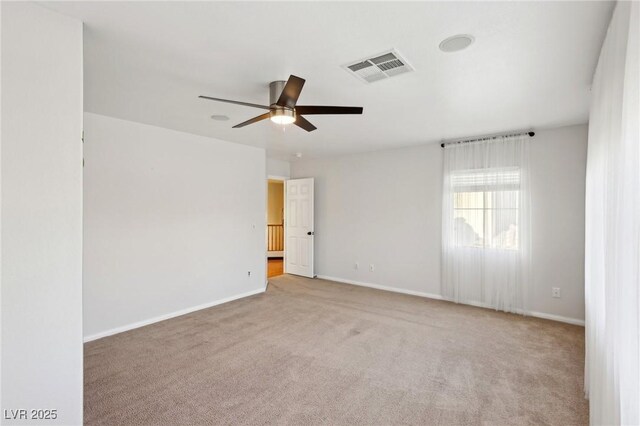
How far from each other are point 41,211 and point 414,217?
4.81 m

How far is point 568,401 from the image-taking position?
238 centimetres

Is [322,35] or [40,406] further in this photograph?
[322,35]

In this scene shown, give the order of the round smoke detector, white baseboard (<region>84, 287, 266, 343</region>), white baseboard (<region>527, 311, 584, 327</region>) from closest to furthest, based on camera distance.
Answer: the round smoke detector
white baseboard (<region>84, 287, 266, 343</region>)
white baseboard (<region>527, 311, 584, 327</region>)

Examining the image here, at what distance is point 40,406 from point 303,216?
17.2 ft

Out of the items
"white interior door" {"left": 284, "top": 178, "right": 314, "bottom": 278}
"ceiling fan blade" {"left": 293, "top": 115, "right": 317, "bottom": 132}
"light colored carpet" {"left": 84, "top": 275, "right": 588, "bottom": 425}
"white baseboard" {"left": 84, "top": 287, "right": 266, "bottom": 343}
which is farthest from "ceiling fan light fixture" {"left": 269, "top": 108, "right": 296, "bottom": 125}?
"white interior door" {"left": 284, "top": 178, "right": 314, "bottom": 278}

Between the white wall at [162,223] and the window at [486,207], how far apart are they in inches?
134

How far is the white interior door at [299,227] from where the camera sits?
6582 millimetres

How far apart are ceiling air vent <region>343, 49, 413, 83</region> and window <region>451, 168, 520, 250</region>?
2.83 m

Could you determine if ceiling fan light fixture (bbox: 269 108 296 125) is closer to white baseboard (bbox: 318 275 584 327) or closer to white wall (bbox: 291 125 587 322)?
white wall (bbox: 291 125 587 322)

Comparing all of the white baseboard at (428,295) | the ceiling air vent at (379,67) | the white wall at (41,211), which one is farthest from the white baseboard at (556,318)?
the white wall at (41,211)

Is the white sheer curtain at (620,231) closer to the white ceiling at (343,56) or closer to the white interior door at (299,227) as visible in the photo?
the white ceiling at (343,56)

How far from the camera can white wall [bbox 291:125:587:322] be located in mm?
4023

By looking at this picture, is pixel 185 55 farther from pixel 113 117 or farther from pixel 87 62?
pixel 113 117

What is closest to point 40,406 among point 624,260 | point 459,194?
point 624,260
